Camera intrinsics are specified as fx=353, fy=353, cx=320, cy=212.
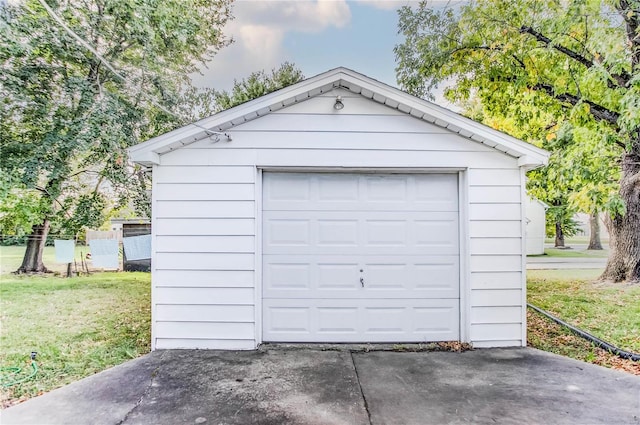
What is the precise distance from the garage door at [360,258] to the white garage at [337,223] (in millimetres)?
15

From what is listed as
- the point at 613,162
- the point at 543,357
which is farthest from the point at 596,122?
the point at 543,357

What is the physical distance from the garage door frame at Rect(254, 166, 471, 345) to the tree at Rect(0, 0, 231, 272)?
10.9 ft

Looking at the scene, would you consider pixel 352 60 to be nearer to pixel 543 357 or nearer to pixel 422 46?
pixel 422 46

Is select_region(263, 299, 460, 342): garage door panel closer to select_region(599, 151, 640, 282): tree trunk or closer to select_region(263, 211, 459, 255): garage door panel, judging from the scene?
select_region(263, 211, 459, 255): garage door panel

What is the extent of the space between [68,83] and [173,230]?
5043 mm

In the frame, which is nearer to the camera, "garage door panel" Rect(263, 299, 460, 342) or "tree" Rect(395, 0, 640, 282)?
"garage door panel" Rect(263, 299, 460, 342)

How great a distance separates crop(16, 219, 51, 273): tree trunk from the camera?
863 centimetres

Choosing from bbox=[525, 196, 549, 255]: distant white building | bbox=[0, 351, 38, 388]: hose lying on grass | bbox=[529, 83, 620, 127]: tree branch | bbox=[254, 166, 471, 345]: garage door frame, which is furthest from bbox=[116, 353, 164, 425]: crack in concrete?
bbox=[525, 196, 549, 255]: distant white building

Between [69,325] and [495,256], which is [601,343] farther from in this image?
[69,325]

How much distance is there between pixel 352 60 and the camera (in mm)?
9766

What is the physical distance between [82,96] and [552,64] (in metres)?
9.88

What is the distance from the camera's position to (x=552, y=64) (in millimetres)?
7547

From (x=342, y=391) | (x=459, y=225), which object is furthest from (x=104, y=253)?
(x=459, y=225)

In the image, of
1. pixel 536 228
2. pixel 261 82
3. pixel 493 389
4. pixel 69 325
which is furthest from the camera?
pixel 536 228
